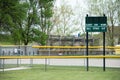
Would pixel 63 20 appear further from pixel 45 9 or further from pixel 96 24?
pixel 96 24

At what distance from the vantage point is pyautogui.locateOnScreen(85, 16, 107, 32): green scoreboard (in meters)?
19.2

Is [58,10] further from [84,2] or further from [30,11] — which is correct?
[30,11]

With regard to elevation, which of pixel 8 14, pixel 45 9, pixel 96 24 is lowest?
pixel 96 24

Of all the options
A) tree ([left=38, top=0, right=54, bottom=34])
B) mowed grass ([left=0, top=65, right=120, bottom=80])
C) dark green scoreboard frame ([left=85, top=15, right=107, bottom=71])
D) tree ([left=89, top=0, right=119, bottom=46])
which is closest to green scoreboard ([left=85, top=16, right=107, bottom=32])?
dark green scoreboard frame ([left=85, top=15, right=107, bottom=71])

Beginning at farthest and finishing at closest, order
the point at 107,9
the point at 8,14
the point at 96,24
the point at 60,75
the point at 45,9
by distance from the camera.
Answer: the point at 107,9 < the point at 45,9 < the point at 8,14 < the point at 96,24 < the point at 60,75

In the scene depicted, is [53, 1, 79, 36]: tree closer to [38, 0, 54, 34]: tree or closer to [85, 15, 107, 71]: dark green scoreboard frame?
[38, 0, 54, 34]: tree

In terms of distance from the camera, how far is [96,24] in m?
19.3

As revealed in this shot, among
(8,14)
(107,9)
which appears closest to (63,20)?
(107,9)

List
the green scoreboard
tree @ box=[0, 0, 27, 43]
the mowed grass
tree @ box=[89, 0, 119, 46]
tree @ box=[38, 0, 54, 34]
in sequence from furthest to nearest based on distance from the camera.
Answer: tree @ box=[89, 0, 119, 46]
tree @ box=[38, 0, 54, 34]
tree @ box=[0, 0, 27, 43]
the green scoreboard
the mowed grass

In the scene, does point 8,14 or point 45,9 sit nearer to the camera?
point 8,14

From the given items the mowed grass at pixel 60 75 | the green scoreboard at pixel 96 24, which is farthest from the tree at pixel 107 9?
the mowed grass at pixel 60 75

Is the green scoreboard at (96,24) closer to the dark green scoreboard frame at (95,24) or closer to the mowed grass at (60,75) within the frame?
→ the dark green scoreboard frame at (95,24)

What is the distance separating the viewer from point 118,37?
5669cm

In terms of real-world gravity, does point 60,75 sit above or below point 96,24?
below
